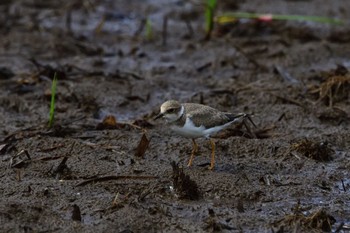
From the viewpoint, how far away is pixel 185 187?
6.20m

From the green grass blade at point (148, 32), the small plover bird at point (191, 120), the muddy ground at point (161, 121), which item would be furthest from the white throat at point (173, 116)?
the green grass blade at point (148, 32)

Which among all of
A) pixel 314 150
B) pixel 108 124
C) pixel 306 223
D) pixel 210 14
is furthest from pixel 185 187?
pixel 210 14

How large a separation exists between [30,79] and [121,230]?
4.03 meters

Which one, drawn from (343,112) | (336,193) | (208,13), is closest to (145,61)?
(208,13)

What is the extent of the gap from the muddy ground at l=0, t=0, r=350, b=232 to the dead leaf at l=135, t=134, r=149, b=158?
0.02 meters

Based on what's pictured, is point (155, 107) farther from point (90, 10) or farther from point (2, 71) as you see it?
point (90, 10)

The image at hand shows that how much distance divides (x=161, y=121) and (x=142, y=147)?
1.03 meters

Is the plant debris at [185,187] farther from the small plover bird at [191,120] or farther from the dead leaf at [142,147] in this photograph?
the dead leaf at [142,147]

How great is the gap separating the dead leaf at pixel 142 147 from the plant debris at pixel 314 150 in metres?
1.35

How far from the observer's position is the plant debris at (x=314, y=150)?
7.16m

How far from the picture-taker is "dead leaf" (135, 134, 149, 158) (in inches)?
280

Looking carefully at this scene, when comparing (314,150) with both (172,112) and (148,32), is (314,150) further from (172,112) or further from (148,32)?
(148,32)

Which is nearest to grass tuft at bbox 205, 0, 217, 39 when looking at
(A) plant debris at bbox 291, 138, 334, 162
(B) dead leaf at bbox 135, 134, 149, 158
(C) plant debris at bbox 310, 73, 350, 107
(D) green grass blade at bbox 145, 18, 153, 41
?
(D) green grass blade at bbox 145, 18, 153, 41

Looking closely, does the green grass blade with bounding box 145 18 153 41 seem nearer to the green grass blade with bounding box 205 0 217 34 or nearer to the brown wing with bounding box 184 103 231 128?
the green grass blade with bounding box 205 0 217 34
